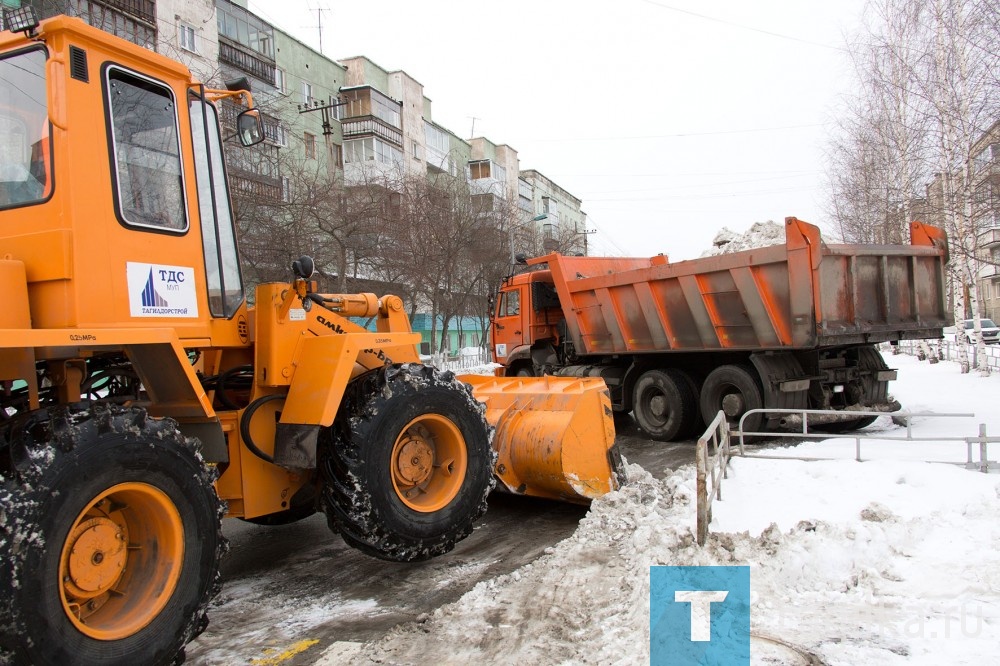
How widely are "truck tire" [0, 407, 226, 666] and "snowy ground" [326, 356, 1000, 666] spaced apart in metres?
0.83

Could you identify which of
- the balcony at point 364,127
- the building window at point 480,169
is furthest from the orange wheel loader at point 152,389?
the building window at point 480,169

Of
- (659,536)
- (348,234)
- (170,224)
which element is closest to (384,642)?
(659,536)

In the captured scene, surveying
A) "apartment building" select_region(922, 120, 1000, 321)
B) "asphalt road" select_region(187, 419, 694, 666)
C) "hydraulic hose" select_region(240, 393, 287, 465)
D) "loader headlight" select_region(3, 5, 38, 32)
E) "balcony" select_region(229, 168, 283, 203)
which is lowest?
"asphalt road" select_region(187, 419, 694, 666)

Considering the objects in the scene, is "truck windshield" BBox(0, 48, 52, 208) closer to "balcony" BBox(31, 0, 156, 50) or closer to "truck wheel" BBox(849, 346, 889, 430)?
"balcony" BBox(31, 0, 156, 50)

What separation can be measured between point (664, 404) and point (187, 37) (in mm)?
21776

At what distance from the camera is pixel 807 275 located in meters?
7.79

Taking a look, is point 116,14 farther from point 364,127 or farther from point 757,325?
point 364,127

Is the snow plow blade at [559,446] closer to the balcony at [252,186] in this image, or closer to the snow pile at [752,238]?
the snow pile at [752,238]

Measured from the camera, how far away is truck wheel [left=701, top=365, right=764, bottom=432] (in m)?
8.73

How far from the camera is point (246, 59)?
88.6 feet

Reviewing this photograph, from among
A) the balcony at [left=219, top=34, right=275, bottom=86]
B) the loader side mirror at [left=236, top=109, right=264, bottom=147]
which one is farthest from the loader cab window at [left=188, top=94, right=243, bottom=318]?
the balcony at [left=219, top=34, right=275, bottom=86]

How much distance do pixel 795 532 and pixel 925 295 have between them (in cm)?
613

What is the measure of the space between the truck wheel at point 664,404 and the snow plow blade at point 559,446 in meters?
3.48

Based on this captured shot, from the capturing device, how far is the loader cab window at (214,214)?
393cm
